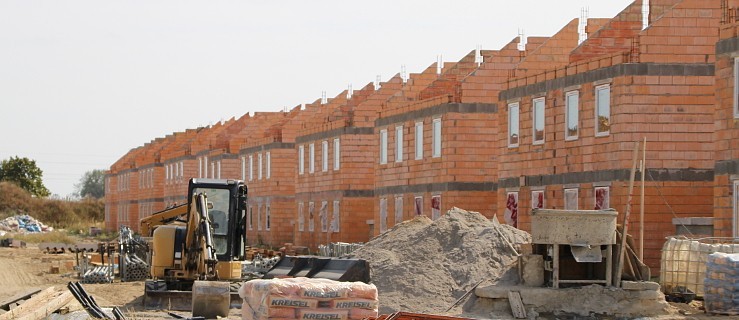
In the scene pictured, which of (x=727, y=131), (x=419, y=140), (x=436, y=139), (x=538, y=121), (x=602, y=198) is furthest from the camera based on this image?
(x=419, y=140)

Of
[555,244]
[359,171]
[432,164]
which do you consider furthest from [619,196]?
[359,171]

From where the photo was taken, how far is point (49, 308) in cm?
2286

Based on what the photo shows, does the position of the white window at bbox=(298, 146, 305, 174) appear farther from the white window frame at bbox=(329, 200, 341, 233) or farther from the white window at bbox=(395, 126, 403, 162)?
the white window at bbox=(395, 126, 403, 162)

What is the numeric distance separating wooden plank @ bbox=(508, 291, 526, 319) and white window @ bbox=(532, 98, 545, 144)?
10.7 m

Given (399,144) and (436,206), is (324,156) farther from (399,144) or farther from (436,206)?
(436,206)

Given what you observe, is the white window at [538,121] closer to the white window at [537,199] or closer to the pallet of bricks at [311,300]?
the white window at [537,199]

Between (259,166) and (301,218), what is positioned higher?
(259,166)

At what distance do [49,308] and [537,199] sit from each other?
1431 cm

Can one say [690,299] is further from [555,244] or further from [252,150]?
[252,150]

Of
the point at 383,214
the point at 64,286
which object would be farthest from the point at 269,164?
the point at 64,286

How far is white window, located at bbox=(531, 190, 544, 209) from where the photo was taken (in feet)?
109

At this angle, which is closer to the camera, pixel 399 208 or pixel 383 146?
pixel 399 208

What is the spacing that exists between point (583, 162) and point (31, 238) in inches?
1997

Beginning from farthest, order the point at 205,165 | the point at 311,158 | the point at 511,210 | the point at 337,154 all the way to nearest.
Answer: the point at 205,165 → the point at 311,158 → the point at 337,154 → the point at 511,210
